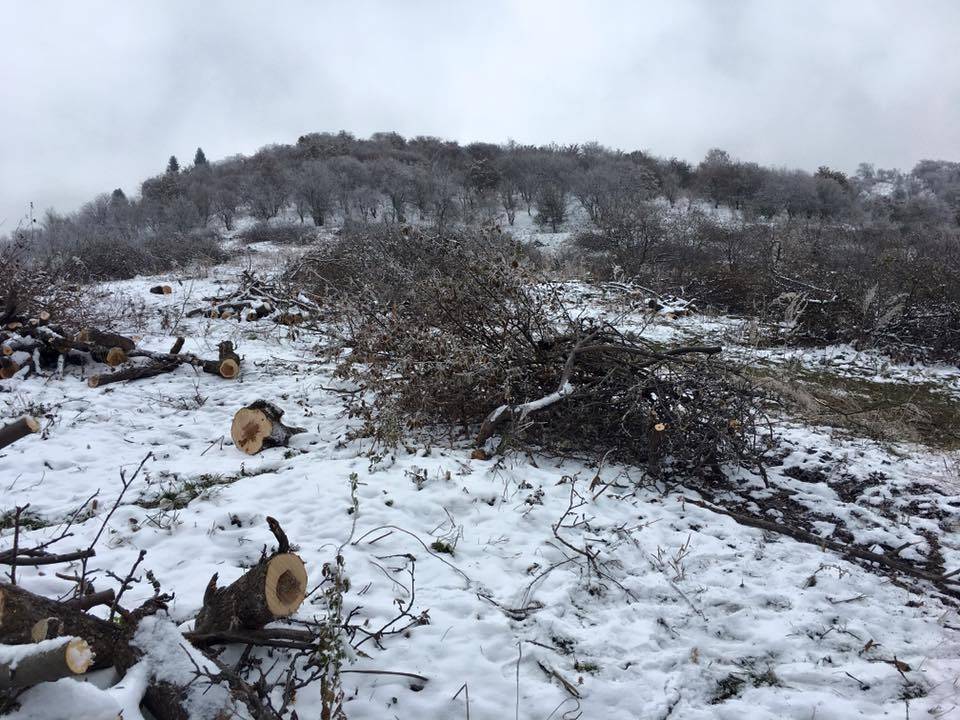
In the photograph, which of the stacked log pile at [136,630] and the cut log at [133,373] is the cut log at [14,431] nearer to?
the stacked log pile at [136,630]

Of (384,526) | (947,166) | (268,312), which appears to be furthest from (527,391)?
(947,166)

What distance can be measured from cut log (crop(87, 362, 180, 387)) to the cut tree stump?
475 cm

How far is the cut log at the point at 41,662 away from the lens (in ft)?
5.09

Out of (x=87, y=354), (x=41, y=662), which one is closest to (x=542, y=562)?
(x=41, y=662)

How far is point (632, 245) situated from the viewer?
649 inches

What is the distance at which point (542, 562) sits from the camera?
3178 millimetres

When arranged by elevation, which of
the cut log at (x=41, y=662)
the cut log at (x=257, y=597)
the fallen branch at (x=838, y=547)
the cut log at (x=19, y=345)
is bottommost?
the fallen branch at (x=838, y=547)

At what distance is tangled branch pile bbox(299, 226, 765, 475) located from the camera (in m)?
4.54

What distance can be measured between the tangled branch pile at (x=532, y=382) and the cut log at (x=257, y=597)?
7.75ft

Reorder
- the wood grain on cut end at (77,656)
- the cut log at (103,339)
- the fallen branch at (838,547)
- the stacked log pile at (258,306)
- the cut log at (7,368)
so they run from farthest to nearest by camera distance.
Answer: the stacked log pile at (258,306), the cut log at (103,339), the cut log at (7,368), the fallen branch at (838,547), the wood grain on cut end at (77,656)

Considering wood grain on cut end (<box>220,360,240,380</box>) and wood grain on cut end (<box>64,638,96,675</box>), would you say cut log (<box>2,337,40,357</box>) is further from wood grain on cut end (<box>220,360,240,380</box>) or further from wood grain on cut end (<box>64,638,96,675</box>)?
wood grain on cut end (<box>64,638,96,675</box>)

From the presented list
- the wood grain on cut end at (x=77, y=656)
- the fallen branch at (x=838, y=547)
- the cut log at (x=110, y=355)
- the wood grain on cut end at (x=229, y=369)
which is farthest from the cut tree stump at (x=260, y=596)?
the cut log at (x=110, y=355)

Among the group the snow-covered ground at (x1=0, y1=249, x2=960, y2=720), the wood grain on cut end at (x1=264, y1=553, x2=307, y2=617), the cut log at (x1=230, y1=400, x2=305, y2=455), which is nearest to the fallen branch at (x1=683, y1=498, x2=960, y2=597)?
the snow-covered ground at (x1=0, y1=249, x2=960, y2=720)

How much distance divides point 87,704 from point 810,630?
318cm
